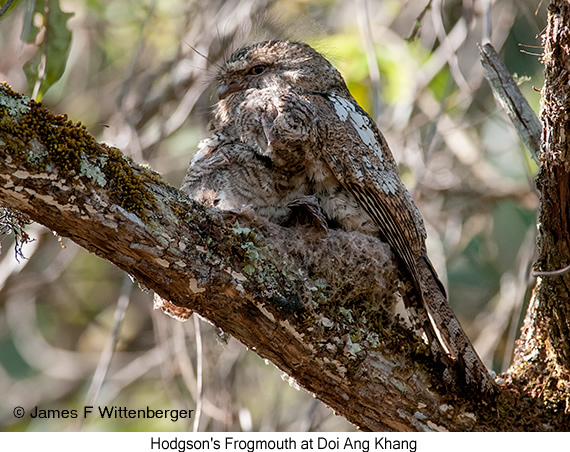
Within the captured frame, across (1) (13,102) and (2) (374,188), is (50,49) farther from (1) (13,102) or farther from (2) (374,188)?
(2) (374,188)

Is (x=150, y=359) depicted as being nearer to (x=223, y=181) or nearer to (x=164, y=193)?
(x=223, y=181)

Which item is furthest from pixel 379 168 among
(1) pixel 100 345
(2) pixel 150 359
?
(1) pixel 100 345

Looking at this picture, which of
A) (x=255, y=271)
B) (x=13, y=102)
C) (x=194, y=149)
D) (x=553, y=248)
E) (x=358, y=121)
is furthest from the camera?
(x=194, y=149)

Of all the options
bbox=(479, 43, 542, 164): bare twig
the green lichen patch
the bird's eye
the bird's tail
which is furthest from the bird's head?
the green lichen patch

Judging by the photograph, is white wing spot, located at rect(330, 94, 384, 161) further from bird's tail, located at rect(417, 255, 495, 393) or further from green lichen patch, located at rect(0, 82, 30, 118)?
green lichen patch, located at rect(0, 82, 30, 118)

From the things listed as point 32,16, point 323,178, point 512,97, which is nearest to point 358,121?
point 323,178

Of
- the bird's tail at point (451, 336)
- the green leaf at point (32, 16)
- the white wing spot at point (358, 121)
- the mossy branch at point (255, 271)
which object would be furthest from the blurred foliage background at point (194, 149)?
the mossy branch at point (255, 271)
